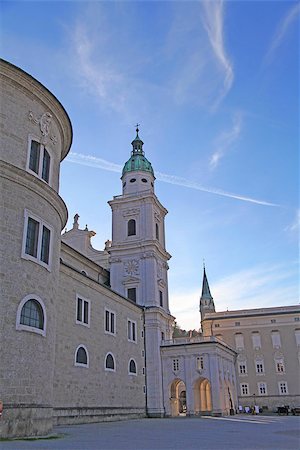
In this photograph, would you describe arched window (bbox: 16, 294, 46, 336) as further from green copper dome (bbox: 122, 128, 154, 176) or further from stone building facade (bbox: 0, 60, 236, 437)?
green copper dome (bbox: 122, 128, 154, 176)

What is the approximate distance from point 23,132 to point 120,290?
31417mm

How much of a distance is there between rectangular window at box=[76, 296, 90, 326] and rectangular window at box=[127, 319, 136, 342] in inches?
410

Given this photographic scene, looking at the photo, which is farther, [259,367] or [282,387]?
[259,367]

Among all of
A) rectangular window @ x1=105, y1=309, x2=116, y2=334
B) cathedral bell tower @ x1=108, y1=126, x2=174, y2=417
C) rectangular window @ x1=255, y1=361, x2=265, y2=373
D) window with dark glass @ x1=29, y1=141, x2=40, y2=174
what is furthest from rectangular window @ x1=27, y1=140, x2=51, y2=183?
rectangular window @ x1=255, y1=361, x2=265, y2=373

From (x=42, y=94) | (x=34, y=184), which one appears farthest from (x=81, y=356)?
(x=42, y=94)

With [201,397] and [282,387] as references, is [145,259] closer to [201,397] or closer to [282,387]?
[201,397]

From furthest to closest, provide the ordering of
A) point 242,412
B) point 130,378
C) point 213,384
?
point 242,412, point 213,384, point 130,378

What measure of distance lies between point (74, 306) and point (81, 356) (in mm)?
3486

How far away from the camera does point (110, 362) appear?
35.6 metres

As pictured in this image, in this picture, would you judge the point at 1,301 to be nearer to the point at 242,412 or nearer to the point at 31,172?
the point at 31,172

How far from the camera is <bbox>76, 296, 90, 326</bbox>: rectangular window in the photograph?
3050 centimetres

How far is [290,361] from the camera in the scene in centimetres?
6153

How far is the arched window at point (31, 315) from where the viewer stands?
17.8m

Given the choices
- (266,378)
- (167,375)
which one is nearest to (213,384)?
(167,375)
